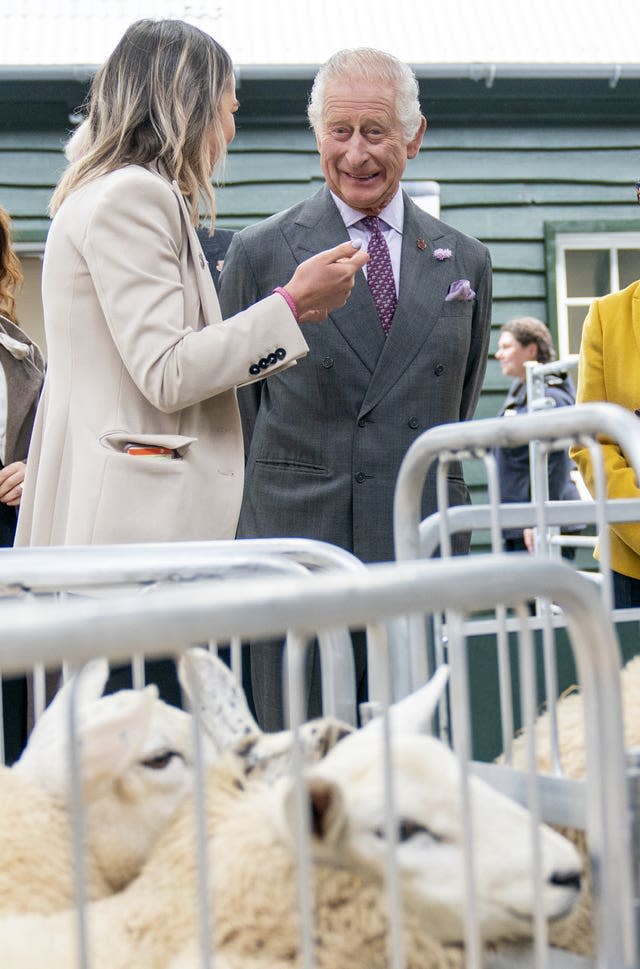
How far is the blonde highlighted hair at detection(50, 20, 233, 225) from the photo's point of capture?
230cm

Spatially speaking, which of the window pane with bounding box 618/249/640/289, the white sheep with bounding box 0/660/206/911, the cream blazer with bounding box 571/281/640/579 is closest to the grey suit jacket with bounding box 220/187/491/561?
the cream blazer with bounding box 571/281/640/579

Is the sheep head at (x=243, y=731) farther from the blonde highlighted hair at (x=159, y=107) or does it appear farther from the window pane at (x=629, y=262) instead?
the window pane at (x=629, y=262)

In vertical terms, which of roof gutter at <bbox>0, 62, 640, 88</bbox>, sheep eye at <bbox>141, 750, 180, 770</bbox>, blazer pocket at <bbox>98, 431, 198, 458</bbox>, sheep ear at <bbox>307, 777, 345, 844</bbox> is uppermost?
roof gutter at <bbox>0, 62, 640, 88</bbox>

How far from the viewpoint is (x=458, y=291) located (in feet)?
10.00

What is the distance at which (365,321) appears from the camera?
2992 mm

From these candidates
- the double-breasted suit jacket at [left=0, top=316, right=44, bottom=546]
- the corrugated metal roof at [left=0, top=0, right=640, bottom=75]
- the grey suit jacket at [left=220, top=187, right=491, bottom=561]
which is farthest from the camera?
the corrugated metal roof at [left=0, top=0, right=640, bottom=75]

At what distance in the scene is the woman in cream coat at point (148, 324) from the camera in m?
2.17

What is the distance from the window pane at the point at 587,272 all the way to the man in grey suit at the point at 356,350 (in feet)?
14.8

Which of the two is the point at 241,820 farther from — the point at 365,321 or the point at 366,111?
the point at 366,111

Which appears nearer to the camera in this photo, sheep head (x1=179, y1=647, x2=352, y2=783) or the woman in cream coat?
sheep head (x1=179, y1=647, x2=352, y2=783)

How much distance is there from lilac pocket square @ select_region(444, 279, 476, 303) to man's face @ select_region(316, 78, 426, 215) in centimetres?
29

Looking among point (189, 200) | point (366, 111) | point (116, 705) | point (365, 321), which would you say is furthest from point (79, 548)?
point (366, 111)

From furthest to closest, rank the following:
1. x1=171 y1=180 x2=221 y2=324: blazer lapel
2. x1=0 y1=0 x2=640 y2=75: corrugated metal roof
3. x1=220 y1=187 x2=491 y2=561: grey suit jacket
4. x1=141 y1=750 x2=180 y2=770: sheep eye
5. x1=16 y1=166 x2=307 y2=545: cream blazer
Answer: x1=0 y1=0 x2=640 y2=75: corrugated metal roof, x1=220 y1=187 x2=491 y2=561: grey suit jacket, x1=171 y1=180 x2=221 y2=324: blazer lapel, x1=16 y1=166 x2=307 y2=545: cream blazer, x1=141 y1=750 x2=180 y2=770: sheep eye

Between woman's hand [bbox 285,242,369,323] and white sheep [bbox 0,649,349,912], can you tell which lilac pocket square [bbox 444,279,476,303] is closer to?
woman's hand [bbox 285,242,369,323]
